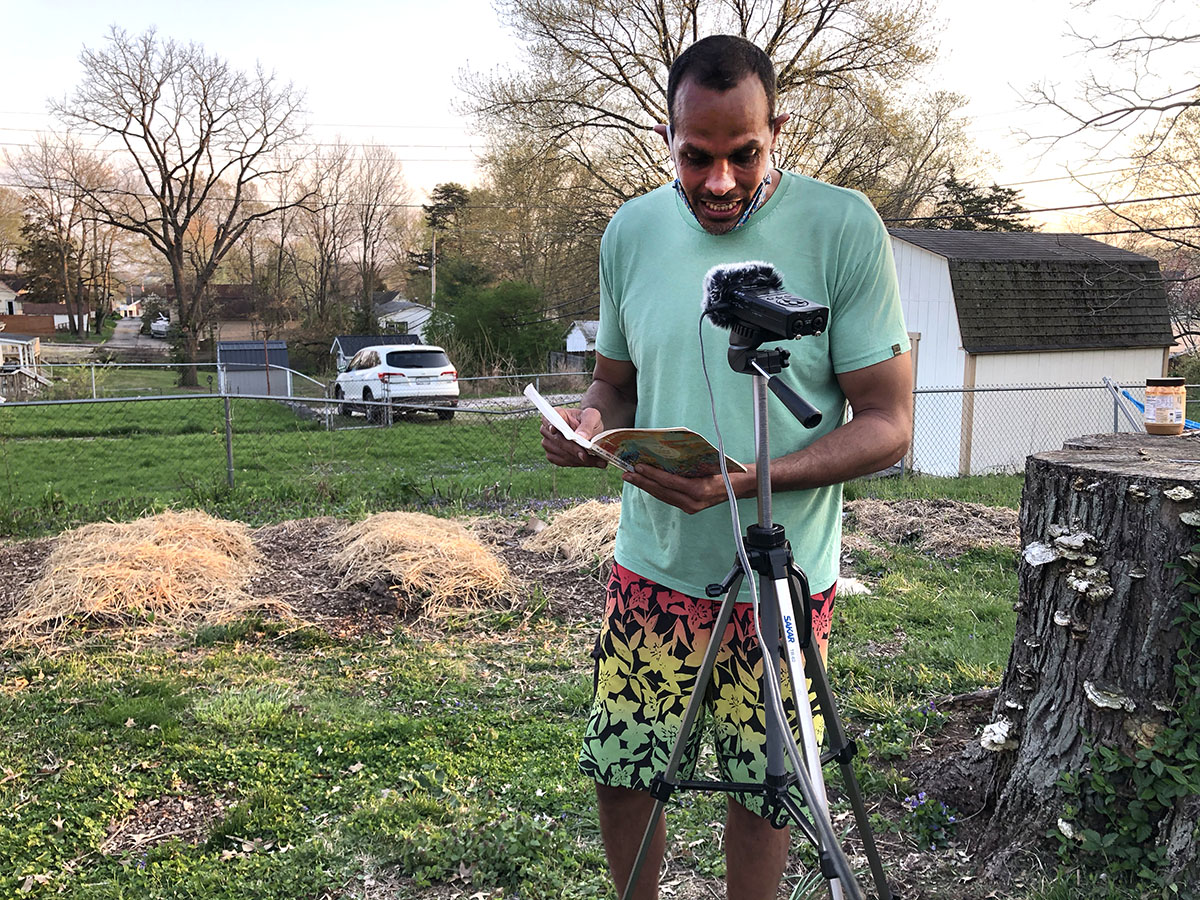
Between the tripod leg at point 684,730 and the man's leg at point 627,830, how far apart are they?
0.08 metres

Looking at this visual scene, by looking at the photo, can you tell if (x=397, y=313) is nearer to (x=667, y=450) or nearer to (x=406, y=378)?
(x=406, y=378)

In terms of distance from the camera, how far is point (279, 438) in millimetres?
14492

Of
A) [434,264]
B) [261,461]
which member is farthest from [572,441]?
[434,264]

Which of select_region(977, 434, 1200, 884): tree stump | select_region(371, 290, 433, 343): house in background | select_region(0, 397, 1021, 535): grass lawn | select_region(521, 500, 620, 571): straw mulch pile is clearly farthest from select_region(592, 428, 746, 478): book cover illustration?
select_region(371, 290, 433, 343): house in background

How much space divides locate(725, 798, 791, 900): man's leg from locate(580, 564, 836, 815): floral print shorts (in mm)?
60

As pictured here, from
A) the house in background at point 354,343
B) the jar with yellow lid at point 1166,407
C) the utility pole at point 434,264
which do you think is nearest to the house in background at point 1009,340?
the jar with yellow lid at point 1166,407

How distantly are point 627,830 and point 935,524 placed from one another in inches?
258

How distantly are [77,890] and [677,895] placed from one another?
5.92 feet

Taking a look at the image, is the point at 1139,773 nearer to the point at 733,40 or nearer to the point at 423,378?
the point at 733,40

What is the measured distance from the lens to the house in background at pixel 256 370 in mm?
26000

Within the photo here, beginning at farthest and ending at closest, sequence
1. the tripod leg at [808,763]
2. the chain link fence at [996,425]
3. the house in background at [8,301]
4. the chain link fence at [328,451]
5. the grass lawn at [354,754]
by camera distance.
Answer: the house in background at [8,301] < the chain link fence at [996,425] < the chain link fence at [328,451] < the grass lawn at [354,754] < the tripod leg at [808,763]

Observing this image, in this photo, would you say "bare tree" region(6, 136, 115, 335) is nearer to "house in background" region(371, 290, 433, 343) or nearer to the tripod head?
"house in background" region(371, 290, 433, 343)

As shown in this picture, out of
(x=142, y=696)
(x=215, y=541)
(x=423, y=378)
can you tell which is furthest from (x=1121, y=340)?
(x=142, y=696)

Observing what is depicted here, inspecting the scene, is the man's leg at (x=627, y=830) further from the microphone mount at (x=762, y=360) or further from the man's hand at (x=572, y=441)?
the microphone mount at (x=762, y=360)
